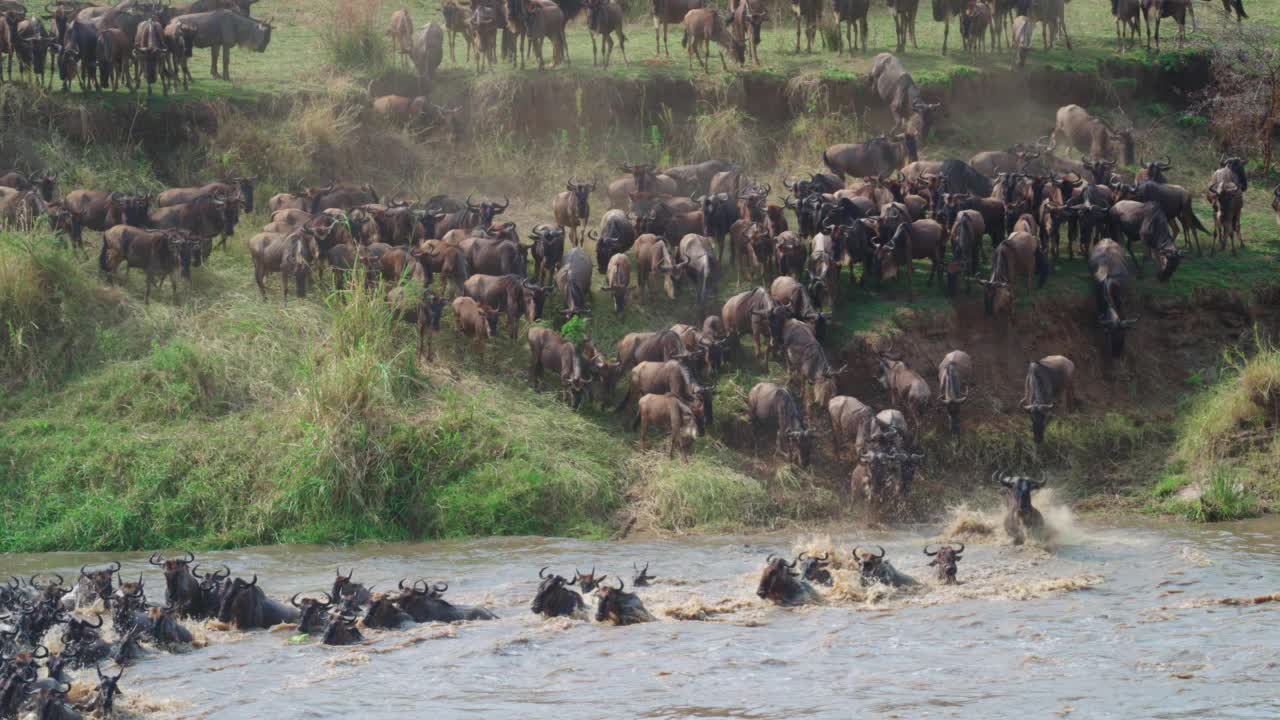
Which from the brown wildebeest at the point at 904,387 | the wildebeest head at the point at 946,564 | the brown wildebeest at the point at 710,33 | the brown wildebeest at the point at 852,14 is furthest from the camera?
the brown wildebeest at the point at 852,14

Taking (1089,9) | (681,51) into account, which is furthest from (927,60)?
(1089,9)

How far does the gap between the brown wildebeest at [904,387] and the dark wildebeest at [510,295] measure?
3755mm

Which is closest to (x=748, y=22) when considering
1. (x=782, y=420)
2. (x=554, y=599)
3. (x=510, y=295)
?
(x=510, y=295)

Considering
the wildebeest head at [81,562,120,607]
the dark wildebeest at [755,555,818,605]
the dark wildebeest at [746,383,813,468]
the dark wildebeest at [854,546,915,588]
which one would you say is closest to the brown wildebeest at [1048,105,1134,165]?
the dark wildebeest at [746,383,813,468]

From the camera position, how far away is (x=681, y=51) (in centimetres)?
2612

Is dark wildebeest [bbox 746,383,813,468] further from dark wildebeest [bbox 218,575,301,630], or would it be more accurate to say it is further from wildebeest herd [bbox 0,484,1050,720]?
dark wildebeest [bbox 218,575,301,630]

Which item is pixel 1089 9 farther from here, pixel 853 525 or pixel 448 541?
pixel 448 541

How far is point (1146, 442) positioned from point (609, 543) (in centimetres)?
597

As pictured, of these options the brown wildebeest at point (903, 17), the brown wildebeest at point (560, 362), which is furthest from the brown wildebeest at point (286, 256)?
the brown wildebeest at point (903, 17)

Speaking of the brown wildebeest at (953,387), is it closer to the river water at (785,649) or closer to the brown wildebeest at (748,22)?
the river water at (785,649)

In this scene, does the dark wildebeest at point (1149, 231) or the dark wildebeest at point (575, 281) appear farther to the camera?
the dark wildebeest at point (1149, 231)

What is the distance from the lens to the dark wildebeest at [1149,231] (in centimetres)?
1875

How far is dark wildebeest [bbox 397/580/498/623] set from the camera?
12070 millimetres

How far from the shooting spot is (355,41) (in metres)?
24.5
